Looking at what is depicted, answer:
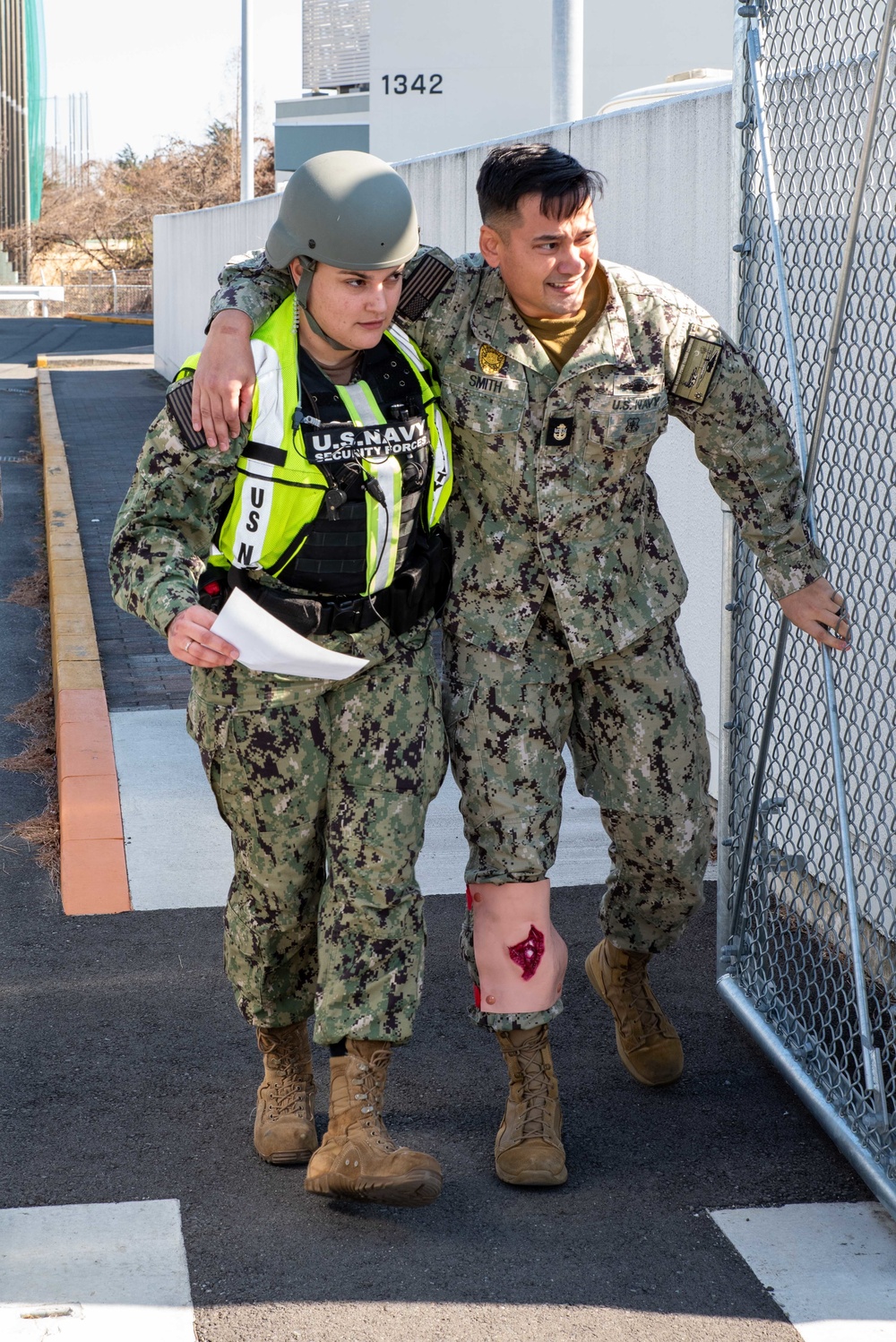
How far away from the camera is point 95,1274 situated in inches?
109

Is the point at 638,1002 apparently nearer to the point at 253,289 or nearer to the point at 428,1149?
the point at 428,1149

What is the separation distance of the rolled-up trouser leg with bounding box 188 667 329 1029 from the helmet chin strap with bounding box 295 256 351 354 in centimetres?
62

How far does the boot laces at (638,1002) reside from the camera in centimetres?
353

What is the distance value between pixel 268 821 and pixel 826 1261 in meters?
1.28

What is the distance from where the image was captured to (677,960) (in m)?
4.20

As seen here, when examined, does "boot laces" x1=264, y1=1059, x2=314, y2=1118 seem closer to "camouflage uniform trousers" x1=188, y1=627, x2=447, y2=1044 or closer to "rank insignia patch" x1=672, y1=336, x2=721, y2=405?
"camouflage uniform trousers" x1=188, y1=627, x2=447, y2=1044

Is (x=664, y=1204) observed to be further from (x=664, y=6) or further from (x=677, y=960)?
(x=664, y=6)

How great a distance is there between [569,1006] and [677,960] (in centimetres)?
41

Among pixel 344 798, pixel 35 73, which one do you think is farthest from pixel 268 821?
pixel 35 73

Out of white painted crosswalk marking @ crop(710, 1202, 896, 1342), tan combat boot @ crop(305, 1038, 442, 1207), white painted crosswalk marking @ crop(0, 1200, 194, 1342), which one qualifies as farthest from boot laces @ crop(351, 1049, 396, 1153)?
white painted crosswalk marking @ crop(710, 1202, 896, 1342)

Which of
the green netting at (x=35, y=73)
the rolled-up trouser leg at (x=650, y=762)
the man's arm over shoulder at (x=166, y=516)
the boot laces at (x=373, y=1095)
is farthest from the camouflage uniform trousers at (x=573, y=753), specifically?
the green netting at (x=35, y=73)

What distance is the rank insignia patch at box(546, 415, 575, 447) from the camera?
9.80ft

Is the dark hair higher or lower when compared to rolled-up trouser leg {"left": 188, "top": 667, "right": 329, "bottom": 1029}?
higher

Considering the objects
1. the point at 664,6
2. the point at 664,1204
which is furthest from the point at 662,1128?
the point at 664,6
